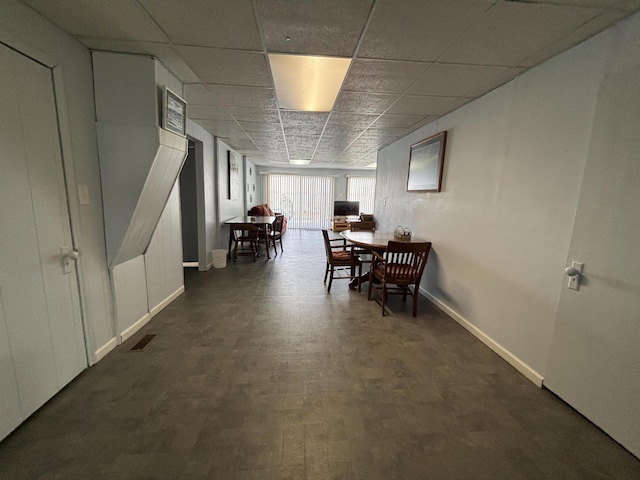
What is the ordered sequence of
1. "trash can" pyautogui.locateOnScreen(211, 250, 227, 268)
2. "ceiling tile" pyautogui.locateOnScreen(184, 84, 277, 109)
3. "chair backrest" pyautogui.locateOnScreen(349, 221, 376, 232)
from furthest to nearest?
"chair backrest" pyautogui.locateOnScreen(349, 221, 376, 232)
"trash can" pyautogui.locateOnScreen(211, 250, 227, 268)
"ceiling tile" pyautogui.locateOnScreen(184, 84, 277, 109)

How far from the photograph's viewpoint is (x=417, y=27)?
1.56 m

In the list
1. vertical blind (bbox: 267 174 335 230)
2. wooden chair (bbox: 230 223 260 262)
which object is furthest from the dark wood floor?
vertical blind (bbox: 267 174 335 230)

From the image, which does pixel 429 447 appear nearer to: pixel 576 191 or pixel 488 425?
pixel 488 425

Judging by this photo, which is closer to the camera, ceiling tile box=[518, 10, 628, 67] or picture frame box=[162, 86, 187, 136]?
ceiling tile box=[518, 10, 628, 67]

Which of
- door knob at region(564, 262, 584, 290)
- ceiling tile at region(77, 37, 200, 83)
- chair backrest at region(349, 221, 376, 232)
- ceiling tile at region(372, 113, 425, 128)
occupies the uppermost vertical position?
ceiling tile at region(372, 113, 425, 128)

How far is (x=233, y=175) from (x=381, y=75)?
14.9ft

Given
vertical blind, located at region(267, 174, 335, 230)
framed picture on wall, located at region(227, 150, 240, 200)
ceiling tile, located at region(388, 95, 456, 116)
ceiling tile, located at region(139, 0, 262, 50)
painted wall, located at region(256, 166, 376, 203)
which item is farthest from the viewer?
vertical blind, located at region(267, 174, 335, 230)

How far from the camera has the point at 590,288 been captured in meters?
1.60

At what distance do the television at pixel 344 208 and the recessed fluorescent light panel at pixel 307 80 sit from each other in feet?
18.3

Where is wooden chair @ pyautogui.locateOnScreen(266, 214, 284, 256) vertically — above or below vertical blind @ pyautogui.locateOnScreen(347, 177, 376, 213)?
below

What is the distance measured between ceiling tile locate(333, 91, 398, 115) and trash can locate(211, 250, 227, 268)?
3139 mm

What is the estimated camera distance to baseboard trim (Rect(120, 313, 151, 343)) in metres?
2.35

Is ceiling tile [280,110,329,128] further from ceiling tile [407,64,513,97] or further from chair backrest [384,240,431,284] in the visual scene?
chair backrest [384,240,431,284]

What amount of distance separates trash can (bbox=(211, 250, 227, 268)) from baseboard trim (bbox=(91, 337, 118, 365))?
252 cm
